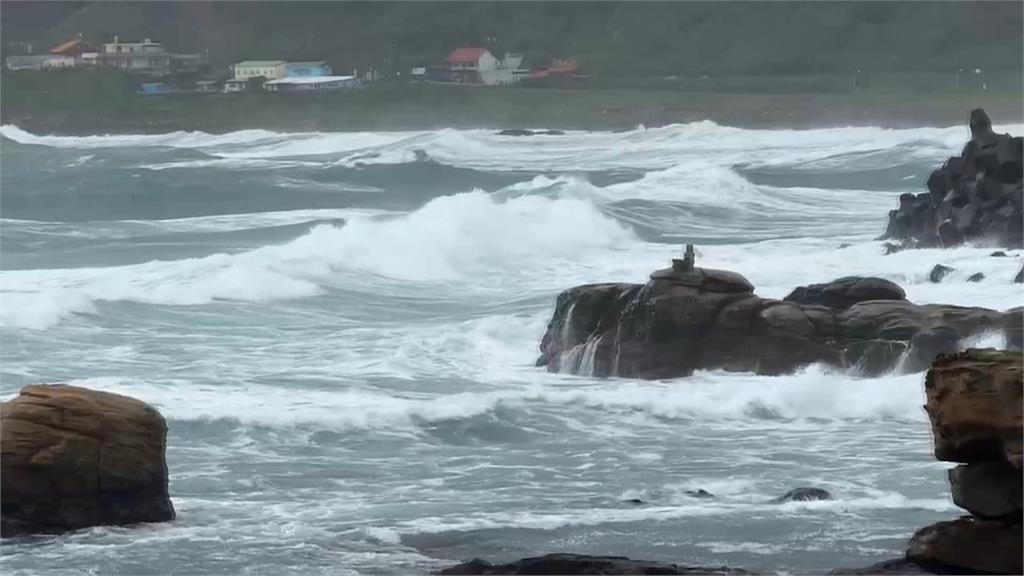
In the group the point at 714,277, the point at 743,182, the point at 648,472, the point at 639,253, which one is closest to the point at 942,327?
the point at 714,277

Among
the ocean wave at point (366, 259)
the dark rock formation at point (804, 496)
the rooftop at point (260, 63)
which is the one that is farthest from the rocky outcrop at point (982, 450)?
the rooftop at point (260, 63)

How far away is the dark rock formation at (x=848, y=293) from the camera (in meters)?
22.8

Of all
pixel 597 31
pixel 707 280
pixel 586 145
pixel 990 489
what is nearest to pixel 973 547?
pixel 990 489

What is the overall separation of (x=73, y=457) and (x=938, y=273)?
16945 mm

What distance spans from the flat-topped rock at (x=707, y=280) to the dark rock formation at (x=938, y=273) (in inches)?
253

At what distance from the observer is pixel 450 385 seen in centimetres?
2228

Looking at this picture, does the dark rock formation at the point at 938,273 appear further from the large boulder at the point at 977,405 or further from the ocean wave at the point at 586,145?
the ocean wave at the point at 586,145

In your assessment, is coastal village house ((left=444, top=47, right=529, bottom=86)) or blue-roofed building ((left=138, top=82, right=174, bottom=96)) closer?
blue-roofed building ((left=138, top=82, right=174, bottom=96))

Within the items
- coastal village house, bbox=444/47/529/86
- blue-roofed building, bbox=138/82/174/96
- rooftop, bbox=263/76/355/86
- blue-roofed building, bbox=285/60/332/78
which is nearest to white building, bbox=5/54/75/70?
blue-roofed building, bbox=138/82/174/96

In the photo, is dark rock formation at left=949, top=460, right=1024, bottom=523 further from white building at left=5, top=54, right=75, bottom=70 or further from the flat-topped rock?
white building at left=5, top=54, right=75, bottom=70

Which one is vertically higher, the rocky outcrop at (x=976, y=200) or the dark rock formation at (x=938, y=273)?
the rocky outcrop at (x=976, y=200)

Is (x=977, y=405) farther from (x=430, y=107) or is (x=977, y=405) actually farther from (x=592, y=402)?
(x=430, y=107)

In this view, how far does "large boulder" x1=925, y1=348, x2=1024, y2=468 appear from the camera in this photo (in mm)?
11109

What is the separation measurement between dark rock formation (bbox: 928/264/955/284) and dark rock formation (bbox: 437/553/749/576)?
53.5ft
